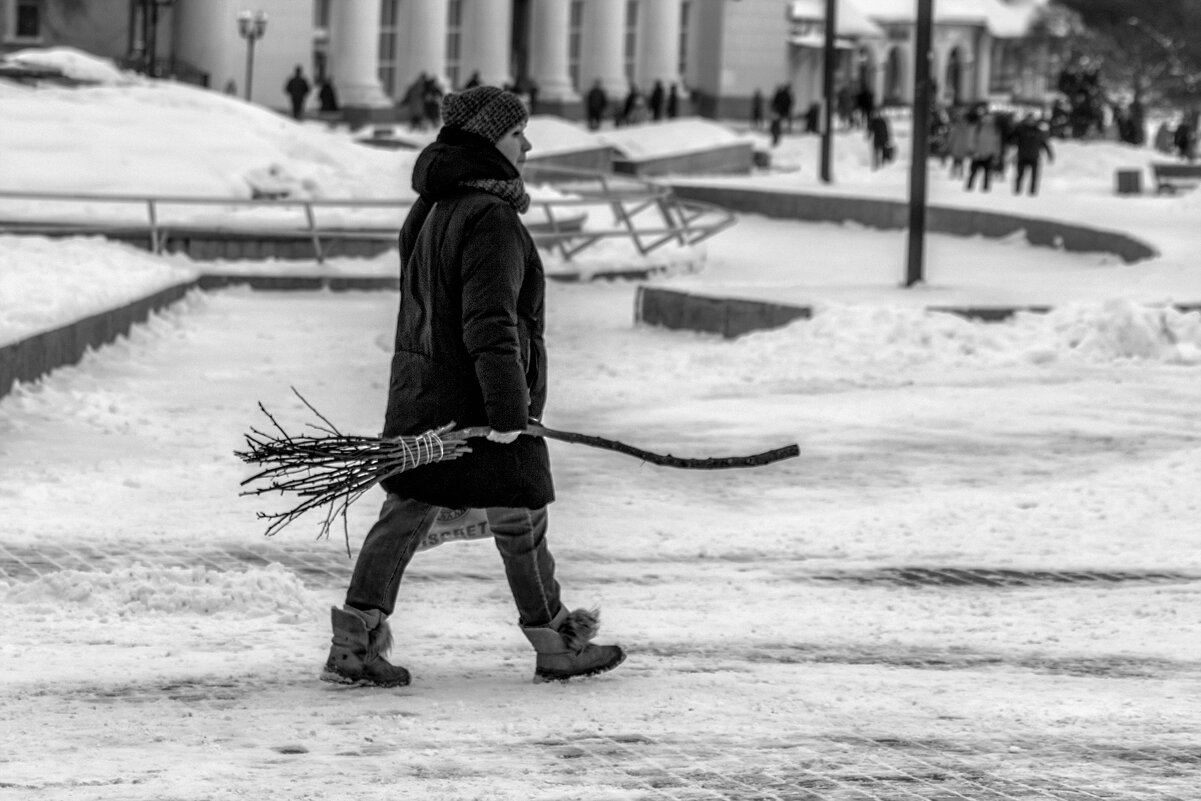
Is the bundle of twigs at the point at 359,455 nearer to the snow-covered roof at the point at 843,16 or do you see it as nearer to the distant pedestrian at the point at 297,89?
the distant pedestrian at the point at 297,89

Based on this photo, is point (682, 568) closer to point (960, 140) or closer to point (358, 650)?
point (358, 650)

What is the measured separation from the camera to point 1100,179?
134ft

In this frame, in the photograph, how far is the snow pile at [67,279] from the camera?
12.4 m

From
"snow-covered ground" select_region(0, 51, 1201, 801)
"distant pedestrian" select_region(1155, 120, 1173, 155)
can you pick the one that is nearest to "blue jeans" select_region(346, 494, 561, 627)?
"snow-covered ground" select_region(0, 51, 1201, 801)

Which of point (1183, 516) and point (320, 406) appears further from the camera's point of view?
point (320, 406)

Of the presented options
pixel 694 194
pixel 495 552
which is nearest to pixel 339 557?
pixel 495 552

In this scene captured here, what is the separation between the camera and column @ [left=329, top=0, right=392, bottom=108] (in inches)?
2105

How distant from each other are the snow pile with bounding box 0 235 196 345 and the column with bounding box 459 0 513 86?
39483 millimetres

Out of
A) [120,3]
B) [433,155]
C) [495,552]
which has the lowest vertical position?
[495,552]

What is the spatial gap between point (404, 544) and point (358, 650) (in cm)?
28

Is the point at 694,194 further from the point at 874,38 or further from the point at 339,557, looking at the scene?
the point at 874,38

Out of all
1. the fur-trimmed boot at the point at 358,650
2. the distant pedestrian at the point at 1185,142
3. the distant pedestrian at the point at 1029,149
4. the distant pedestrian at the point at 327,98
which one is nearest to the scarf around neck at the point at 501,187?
the fur-trimmed boot at the point at 358,650

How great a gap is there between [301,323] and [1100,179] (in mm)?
26591

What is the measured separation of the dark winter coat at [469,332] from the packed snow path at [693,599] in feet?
1.76
